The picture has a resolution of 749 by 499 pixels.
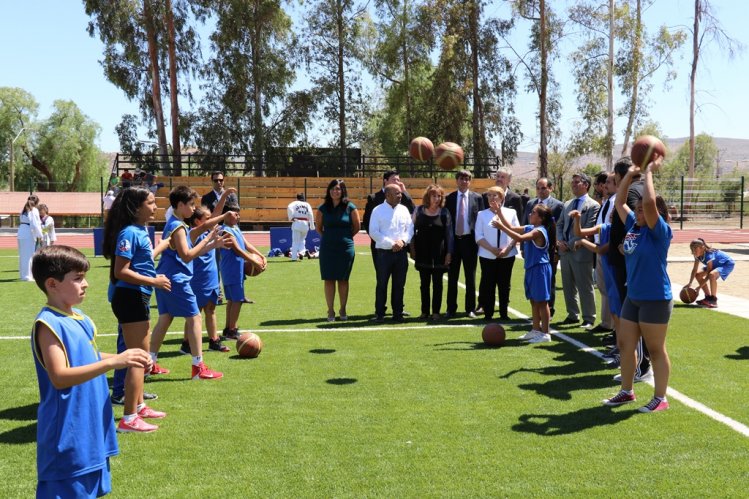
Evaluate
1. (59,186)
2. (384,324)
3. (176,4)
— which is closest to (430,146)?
(384,324)

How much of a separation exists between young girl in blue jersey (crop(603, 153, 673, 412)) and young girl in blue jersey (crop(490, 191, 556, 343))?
8.99 ft

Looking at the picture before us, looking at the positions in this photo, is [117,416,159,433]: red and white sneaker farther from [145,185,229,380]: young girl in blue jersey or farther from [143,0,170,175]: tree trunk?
[143,0,170,175]: tree trunk

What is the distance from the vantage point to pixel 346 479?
4.58 metres

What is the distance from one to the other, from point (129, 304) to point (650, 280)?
400 cm

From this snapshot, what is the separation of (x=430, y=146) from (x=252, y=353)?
18.5 feet

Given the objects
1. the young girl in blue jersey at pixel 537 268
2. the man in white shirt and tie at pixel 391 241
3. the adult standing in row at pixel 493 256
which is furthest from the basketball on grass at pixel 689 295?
the man in white shirt and tie at pixel 391 241

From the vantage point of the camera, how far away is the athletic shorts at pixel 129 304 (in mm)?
5520

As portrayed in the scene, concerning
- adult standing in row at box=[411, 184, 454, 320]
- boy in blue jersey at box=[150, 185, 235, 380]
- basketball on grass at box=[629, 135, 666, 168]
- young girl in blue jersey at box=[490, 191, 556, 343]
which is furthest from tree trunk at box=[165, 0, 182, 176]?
basketball on grass at box=[629, 135, 666, 168]

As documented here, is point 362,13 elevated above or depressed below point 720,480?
above

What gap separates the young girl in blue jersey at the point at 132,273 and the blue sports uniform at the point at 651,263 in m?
3.61

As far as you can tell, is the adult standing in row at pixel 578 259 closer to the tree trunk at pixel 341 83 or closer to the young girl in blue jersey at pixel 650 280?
the young girl in blue jersey at pixel 650 280

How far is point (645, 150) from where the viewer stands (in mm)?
6035

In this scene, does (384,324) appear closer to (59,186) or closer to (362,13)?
(362,13)

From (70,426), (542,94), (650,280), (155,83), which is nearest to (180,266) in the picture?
(70,426)
